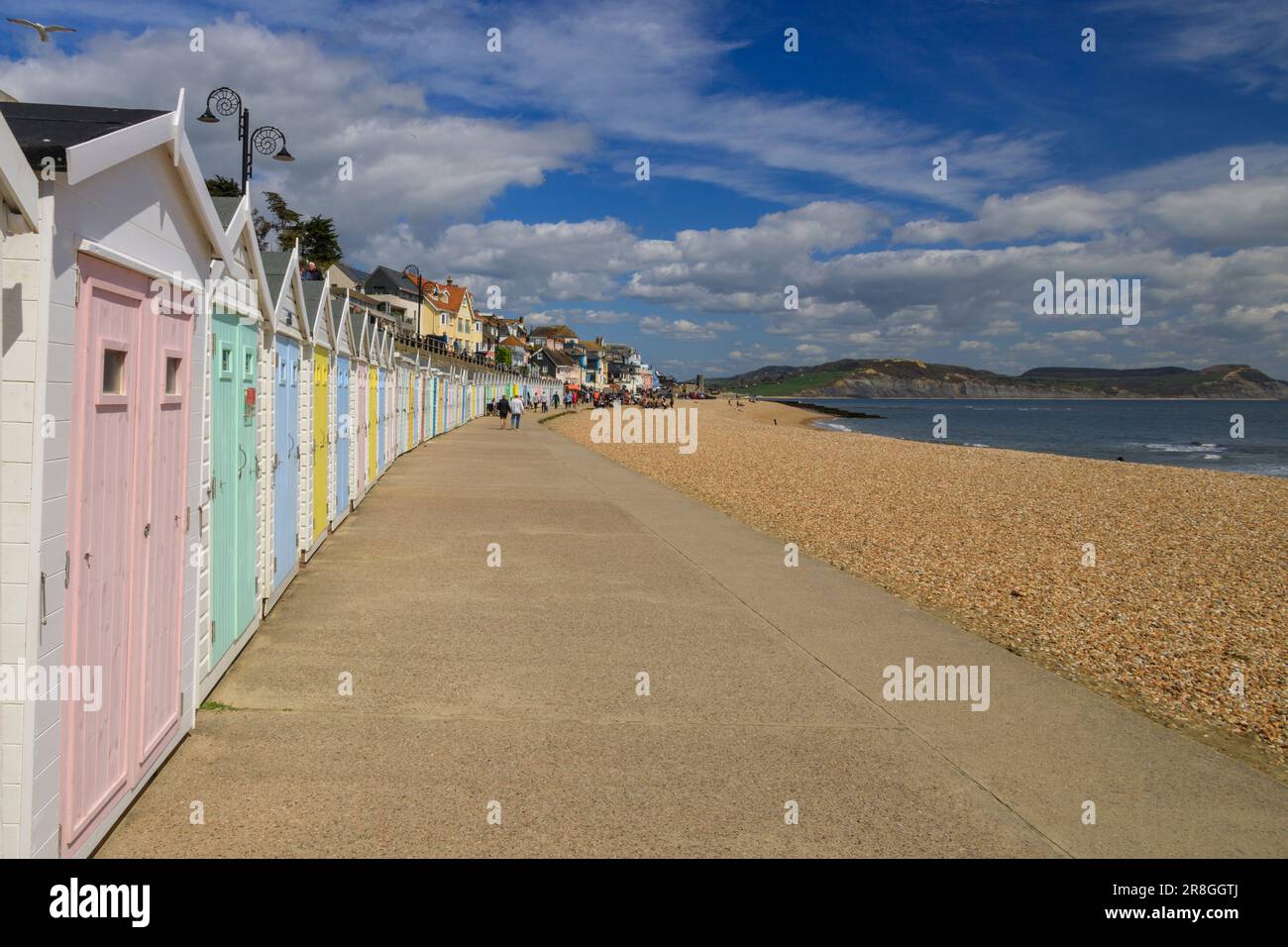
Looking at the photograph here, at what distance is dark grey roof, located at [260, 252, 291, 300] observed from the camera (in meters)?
8.31

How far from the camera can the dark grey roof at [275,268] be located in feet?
27.3

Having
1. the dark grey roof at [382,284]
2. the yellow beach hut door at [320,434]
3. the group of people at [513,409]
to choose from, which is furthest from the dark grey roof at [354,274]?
the yellow beach hut door at [320,434]

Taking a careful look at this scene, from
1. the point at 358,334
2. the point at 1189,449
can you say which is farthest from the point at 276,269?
the point at 1189,449

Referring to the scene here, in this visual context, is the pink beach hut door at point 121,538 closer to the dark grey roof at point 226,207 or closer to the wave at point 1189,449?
the dark grey roof at point 226,207

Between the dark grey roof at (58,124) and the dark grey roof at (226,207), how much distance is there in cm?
215

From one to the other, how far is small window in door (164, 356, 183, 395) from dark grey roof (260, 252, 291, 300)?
304cm

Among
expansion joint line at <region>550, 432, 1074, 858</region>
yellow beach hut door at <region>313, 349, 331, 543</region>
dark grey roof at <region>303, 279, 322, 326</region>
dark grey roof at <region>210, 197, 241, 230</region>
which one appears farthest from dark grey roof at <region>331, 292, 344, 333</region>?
dark grey roof at <region>210, 197, 241, 230</region>

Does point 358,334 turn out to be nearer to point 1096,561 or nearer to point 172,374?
point 172,374

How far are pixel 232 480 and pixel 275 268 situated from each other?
2.84m

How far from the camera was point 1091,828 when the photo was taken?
4.46 metres

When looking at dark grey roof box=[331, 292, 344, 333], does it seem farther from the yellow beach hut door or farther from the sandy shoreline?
the sandy shoreline

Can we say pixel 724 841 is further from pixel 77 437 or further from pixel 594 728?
pixel 77 437
